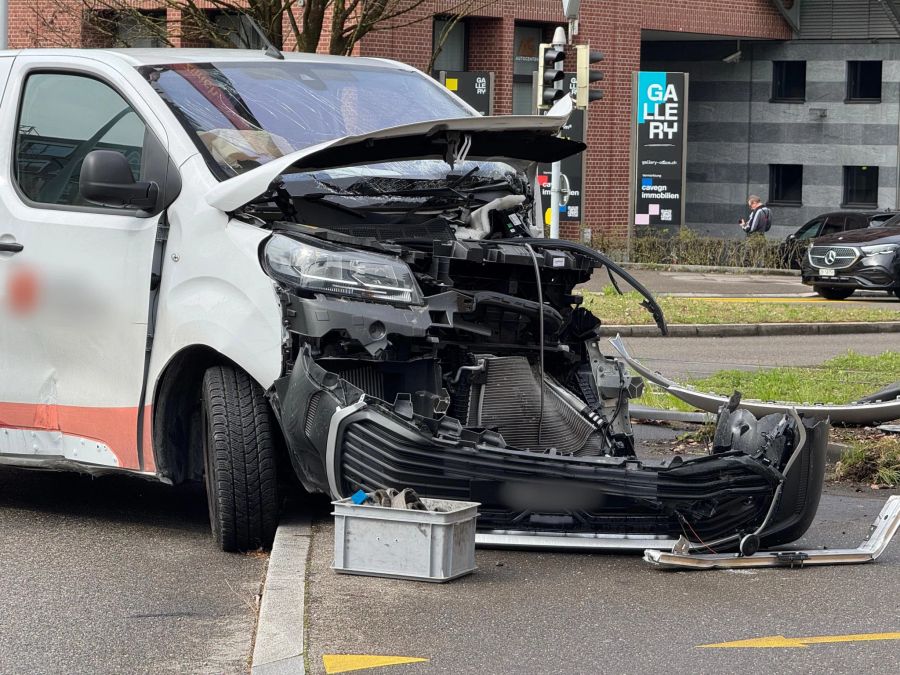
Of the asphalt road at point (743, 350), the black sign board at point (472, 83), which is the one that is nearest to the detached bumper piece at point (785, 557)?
the asphalt road at point (743, 350)

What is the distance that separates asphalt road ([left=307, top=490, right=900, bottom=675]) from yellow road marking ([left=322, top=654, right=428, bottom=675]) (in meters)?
0.03

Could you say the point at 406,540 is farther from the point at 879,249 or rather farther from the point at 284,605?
the point at 879,249

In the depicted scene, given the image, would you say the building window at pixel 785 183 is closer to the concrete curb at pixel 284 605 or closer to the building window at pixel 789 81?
the building window at pixel 789 81

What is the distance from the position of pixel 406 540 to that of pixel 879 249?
2106 centimetres

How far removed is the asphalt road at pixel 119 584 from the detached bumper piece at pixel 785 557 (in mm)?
1565

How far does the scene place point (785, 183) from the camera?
152 feet

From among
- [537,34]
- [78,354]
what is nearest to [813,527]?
[78,354]

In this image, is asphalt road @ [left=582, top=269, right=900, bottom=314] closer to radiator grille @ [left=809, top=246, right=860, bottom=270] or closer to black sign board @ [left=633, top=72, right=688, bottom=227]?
radiator grille @ [left=809, top=246, right=860, bottom=270]

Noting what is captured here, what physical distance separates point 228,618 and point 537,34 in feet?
104

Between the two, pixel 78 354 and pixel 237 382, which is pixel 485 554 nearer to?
pixel 237 382

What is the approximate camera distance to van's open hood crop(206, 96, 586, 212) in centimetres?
620

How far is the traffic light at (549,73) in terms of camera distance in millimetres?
20516

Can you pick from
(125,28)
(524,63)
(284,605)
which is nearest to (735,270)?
(524,63)

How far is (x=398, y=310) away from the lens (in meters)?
5.97
